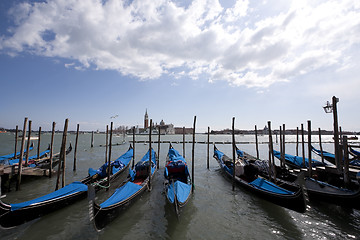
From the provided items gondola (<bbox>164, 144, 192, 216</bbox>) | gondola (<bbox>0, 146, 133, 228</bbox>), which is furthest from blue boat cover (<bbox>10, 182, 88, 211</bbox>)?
gondola (<bbox>164, 144, 192, 216</bbox>)

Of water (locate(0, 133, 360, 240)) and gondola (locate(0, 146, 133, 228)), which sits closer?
gondola (locate(0, 146, 133, 228))

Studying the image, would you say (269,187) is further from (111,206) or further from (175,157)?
(175,157)

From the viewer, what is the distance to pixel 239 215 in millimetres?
5383

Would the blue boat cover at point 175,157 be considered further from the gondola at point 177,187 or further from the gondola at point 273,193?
the gondola at point 273,193

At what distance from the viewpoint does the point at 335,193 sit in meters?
5.38

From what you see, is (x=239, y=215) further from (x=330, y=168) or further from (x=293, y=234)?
(x=330, y=168)

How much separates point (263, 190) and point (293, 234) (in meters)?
1.58

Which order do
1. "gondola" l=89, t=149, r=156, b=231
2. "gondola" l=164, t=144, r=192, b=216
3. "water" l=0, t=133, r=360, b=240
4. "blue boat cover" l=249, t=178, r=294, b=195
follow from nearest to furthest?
1. "gondola" l=89, t=149, r=156, b=231
2. "water" l=0, t=133, r=360, b=240
3. "gondola" l=164, t=144, r=192, b=216
4. "blue boat cover" l=249, t=178, r=294, b=195

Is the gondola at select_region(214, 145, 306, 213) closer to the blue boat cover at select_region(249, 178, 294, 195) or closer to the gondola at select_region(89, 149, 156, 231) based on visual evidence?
the blue boat cover at select_region(249, 178, 294, 195)

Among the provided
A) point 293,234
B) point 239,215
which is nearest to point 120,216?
point 239,215

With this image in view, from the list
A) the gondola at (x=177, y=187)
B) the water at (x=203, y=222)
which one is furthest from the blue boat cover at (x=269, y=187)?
the gondola at (x=177, y=187)

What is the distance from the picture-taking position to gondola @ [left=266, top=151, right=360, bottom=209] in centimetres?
493

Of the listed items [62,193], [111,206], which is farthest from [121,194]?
[62,193]

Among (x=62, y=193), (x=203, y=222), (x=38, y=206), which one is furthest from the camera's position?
(x=62, y=193)
